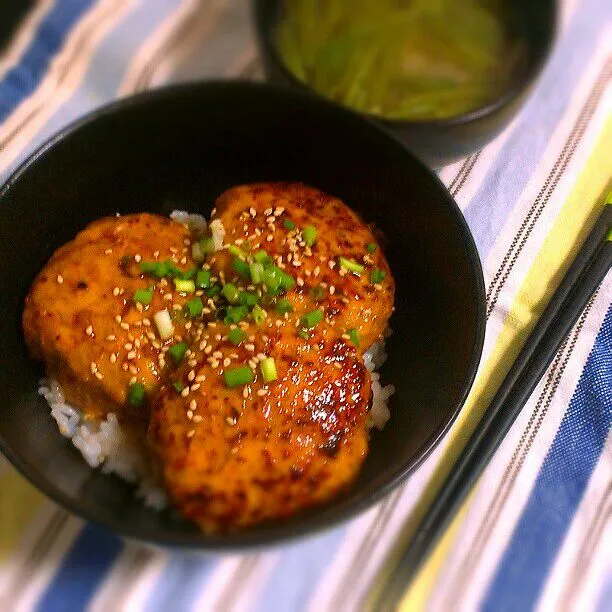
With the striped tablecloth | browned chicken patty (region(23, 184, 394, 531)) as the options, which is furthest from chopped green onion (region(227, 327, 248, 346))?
the striped tablecloth

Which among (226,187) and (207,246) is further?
(226,187)

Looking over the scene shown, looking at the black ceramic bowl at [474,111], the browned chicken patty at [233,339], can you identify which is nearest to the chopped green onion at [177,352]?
the browned chicken patty at [233,339]

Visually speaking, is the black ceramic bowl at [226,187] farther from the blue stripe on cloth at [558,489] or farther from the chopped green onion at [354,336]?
the blue stripe on cloth at [558,489]

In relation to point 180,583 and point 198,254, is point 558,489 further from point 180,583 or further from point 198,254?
point 198,254

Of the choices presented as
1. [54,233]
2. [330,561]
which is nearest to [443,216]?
[330,561]

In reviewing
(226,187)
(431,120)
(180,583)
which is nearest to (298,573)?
(180,583)

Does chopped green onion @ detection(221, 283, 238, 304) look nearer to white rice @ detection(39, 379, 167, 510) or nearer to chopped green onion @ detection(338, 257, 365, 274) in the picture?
chopped green onion @ detection(338, 257, 365, 274)

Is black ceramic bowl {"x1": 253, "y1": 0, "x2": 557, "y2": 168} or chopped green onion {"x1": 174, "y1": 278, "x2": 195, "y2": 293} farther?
black ceramic bowl {"x1": 253, "y1": 0, "x2": 557, "y2": 168}
